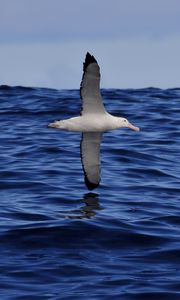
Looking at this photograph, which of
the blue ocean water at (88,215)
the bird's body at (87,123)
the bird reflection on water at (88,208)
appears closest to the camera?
the blue ocean water at (88,215)

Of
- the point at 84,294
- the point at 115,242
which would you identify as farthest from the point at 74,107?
the point at 84,294

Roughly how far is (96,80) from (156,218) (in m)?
3.08

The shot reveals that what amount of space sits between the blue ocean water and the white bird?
0.64 meters

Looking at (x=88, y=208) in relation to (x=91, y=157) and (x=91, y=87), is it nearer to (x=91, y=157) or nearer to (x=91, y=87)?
(x=91, y=157)

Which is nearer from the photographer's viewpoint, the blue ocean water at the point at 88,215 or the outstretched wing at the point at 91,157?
the blue ocean water at the point at 88,215

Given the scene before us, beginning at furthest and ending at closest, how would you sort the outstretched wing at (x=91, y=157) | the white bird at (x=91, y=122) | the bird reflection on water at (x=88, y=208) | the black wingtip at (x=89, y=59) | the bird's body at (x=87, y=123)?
the outstretched wing at (x=91, y=157)
the bird's body at (x=87, y=123)
the bird reflection on water at (x=88, y=208)
the white bird at (x=91, y=122)
the black wingtip at (x=89, y=59)

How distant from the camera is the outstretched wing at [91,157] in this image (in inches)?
774

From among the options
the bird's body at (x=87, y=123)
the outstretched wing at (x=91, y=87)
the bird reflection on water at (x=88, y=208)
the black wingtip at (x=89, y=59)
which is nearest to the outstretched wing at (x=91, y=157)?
the bird reflection on water at (x=88, y=208)

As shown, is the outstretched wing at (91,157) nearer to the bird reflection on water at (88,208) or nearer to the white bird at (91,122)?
the white bird at (91,122)

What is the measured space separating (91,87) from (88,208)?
2716mm

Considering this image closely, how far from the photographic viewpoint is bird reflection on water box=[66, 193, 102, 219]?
1809cm

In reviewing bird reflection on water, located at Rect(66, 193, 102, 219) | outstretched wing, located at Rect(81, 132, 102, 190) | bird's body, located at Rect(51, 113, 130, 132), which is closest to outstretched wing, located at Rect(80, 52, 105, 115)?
bird's body, located at Rect(51, 113, 130, 132)

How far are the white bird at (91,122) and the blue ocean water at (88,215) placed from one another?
642mm

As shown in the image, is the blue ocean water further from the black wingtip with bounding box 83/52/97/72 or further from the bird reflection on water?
the black wingtip with bounding box 83/52/97/72
